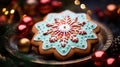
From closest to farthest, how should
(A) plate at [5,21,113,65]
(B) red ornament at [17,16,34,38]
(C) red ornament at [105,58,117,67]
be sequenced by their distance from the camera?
(C) red ornament at [105,58,117,67]
(A) plate at [5,21,113,65]
(B) red ornament at [17,16,34,38]

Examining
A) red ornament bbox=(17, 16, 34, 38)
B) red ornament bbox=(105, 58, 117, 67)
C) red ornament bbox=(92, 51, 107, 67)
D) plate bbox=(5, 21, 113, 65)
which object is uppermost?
red ornament bbox=(17, 16, 34, 38)

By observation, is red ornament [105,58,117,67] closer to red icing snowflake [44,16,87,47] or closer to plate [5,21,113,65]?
plate [5,21,113,65]

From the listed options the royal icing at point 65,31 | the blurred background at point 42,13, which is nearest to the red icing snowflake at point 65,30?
the royal icing at point 65,31

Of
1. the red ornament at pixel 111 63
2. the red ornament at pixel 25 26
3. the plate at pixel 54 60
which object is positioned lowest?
the red ornament at pixel 111 63

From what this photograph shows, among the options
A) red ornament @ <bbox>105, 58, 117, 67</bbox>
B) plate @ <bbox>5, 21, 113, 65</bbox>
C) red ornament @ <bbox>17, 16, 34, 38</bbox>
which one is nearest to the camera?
red ornament @ <bbox>105, 58, 117, 67</bbox>

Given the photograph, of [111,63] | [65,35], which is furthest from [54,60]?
[111,63]

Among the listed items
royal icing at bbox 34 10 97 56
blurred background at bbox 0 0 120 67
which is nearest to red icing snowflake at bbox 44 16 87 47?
royal icing at bbox 34 10 97 56

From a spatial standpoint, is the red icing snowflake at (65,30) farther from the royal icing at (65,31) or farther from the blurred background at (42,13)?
the blurred background at (42,13)
